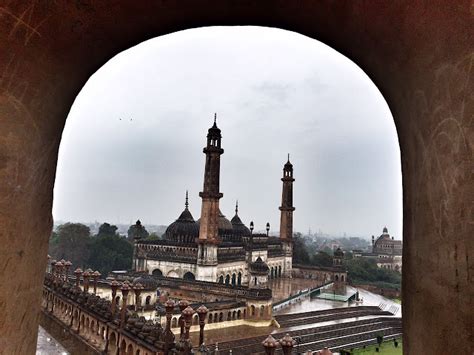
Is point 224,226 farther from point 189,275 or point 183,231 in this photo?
point 189,275

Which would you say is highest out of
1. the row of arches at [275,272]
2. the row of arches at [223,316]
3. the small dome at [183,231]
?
the small dome at [183,231]

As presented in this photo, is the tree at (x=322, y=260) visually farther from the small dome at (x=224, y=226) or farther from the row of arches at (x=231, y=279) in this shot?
the row of arches at (x=231, y=279)

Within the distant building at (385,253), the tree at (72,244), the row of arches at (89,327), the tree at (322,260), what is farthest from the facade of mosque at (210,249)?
the distant building at (385,253)

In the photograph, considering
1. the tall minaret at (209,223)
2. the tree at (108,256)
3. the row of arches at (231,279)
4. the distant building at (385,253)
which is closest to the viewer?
the tall minaret at (209,223)

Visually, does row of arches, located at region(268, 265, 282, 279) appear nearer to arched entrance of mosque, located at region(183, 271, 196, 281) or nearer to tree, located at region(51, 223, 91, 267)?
arched entrance of mosque, located at region(183, 271, 196, 281)

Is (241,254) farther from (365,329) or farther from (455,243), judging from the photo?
(455,243)

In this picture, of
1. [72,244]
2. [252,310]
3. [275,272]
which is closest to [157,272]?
[252,310]
